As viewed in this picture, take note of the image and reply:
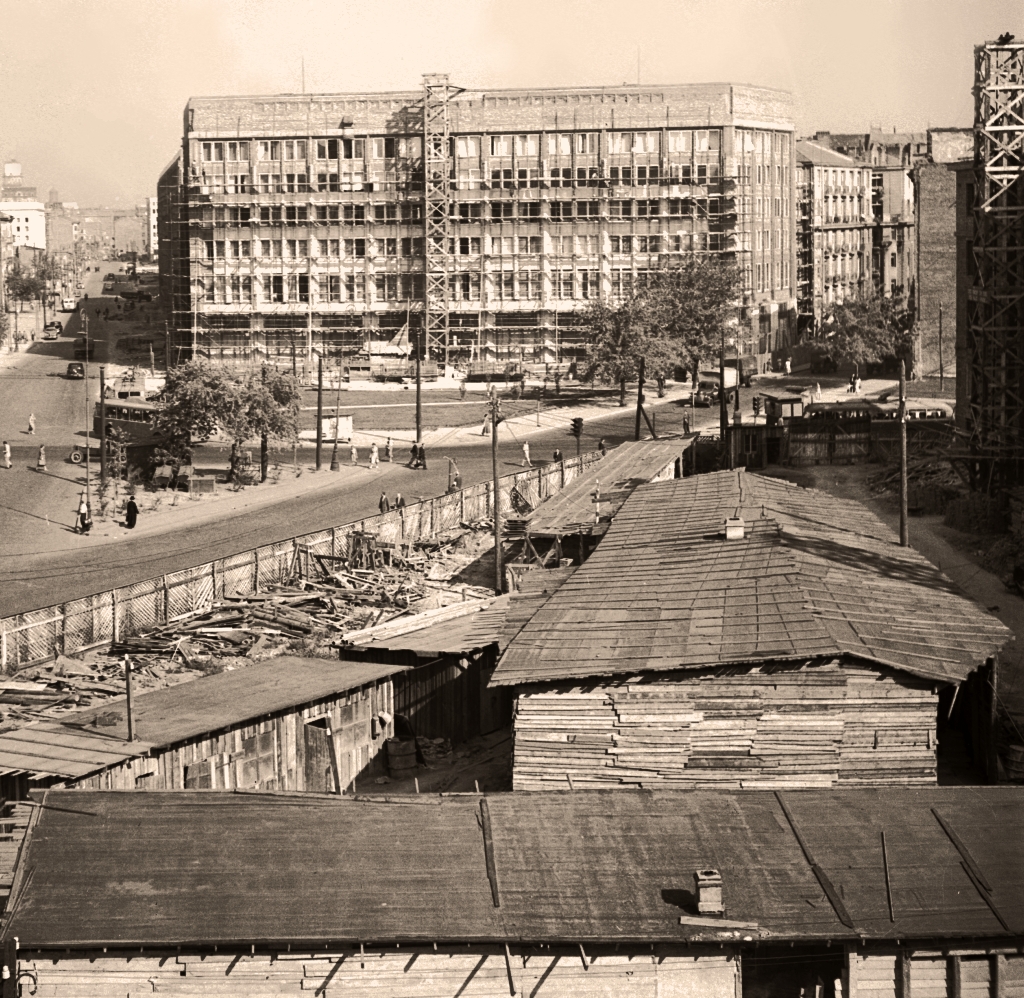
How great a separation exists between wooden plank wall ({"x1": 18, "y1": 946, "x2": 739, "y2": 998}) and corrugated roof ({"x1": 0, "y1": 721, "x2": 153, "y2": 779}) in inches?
235

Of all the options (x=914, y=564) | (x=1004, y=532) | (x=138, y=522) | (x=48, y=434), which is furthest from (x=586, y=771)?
(x=48, y=434)

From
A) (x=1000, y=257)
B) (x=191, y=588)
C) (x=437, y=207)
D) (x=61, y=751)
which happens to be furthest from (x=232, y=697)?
(x=437, y=207)

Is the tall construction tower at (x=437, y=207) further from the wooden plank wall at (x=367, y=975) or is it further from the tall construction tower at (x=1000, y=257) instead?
the wooden plank wall at (x=367, y=975)

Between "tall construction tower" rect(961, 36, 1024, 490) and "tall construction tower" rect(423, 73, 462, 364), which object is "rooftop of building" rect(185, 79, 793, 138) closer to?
"tall construction tower" rect(423, 73, 462, 364)

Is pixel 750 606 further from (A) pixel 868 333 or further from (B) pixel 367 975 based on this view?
(A) pixel 868 333

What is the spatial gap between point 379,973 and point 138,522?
40.3m

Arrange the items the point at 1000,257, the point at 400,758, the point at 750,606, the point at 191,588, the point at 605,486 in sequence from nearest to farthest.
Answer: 1. the point at 750,606
2. the point at 400,758
3. the point at 191,588
4. the point at 605,486
5. the point at 1000,257

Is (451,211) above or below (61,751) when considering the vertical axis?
above

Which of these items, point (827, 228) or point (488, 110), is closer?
point (488, 110)

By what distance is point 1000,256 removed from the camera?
57.0 meters

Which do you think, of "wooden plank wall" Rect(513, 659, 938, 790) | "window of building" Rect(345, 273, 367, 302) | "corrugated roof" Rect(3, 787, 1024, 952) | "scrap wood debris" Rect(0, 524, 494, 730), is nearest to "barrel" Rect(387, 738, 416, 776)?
"wooden plank wall" Rect(513, 659, 938, 790)

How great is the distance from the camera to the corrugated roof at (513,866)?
2034 cm

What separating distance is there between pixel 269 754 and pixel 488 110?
86783 millimetres

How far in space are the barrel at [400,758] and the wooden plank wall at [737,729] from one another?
5.35 meters
